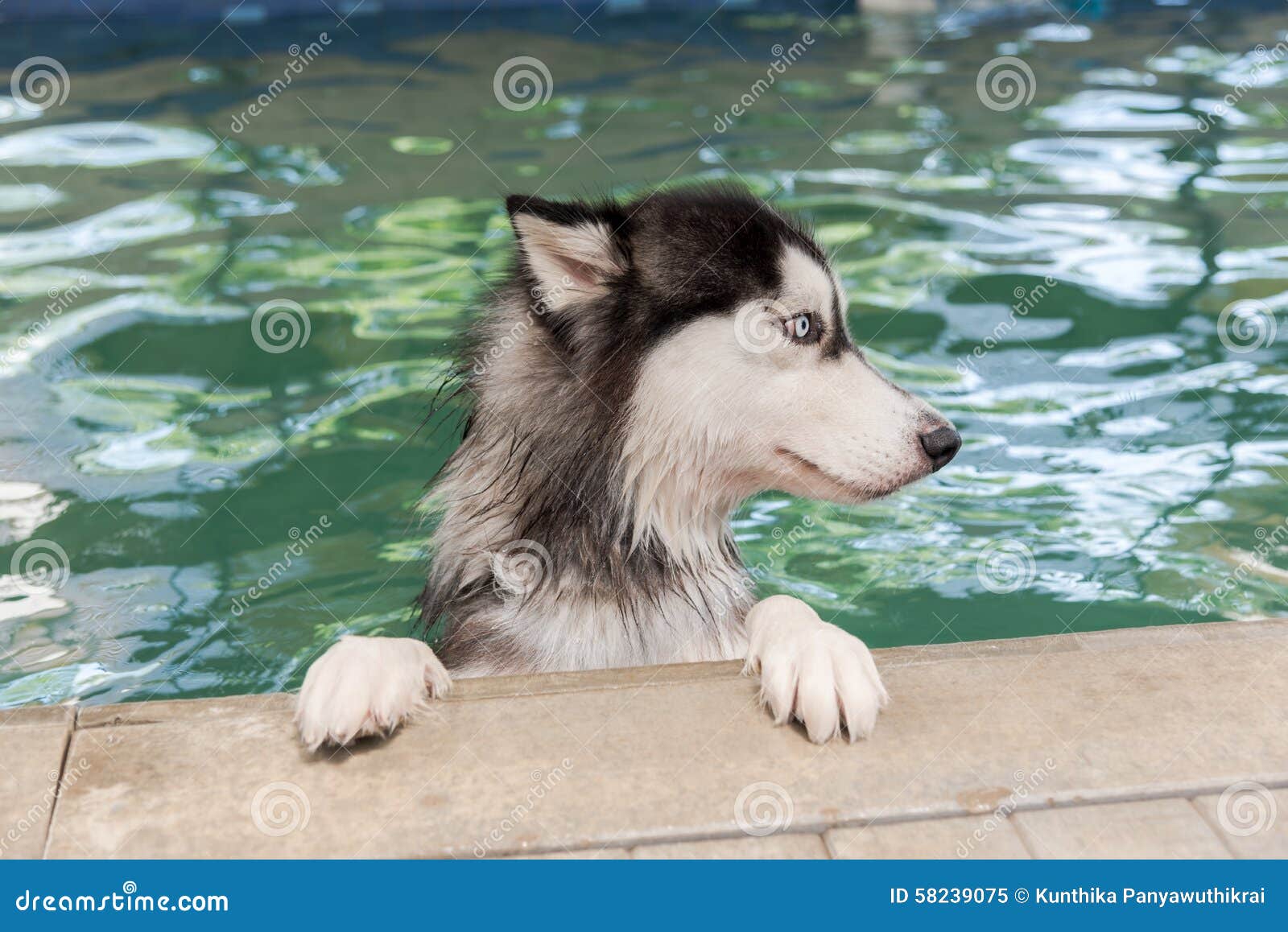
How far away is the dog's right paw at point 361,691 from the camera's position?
251 centimetres

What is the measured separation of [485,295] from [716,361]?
69cm

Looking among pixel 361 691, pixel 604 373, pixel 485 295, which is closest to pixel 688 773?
pixel 361 691

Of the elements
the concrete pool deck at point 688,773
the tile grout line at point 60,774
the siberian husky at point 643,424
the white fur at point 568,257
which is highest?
the white fur at point 568,257

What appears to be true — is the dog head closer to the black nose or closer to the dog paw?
the black nose

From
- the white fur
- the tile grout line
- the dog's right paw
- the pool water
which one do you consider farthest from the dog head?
the tile grout line

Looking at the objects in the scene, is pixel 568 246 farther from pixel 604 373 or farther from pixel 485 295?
pixel 485 295

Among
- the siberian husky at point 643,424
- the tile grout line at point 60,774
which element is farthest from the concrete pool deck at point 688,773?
the siberian husky at point 643,424

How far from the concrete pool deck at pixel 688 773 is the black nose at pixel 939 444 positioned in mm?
481

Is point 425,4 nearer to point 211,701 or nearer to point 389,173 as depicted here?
point 389,173

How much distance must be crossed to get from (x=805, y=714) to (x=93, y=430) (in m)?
3.61

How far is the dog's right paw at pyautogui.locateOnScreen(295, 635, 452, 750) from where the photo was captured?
251cm

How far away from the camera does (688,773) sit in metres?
2.45

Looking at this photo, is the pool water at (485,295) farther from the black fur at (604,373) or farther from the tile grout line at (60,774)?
the tile grout line at (60,774)

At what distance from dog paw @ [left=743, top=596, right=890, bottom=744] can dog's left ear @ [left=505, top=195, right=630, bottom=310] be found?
2.97 ft
